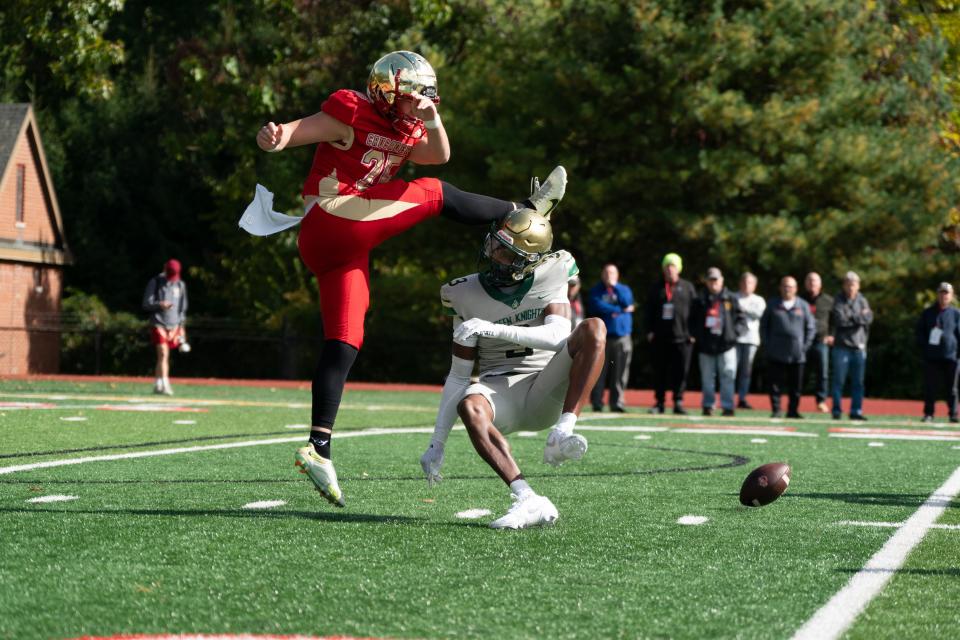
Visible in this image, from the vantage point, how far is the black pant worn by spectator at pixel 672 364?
16.7m

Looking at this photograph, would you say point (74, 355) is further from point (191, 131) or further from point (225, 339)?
point (191, 131)

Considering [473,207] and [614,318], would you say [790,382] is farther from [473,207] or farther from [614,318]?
[473,207]

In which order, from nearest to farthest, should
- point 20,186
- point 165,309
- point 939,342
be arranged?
point 939,342, point 165,309, point 20,186

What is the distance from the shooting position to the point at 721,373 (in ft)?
54.7

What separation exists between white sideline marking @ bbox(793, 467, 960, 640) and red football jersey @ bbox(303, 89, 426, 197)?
2815 millimetres

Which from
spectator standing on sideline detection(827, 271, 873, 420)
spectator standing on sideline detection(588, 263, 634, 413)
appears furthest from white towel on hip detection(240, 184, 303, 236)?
spectator standing on sideline detection(827, 271, 873, 420)

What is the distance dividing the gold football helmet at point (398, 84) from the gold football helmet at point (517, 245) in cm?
68

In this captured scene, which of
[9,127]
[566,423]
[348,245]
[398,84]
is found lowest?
[566,423]

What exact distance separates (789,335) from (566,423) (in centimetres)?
1109

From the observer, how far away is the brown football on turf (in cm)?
675

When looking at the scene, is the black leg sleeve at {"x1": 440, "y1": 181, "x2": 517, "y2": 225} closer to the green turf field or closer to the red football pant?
the red football pant

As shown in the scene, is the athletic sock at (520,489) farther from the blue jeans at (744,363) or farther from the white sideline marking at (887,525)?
the blue jeans at (744,363)

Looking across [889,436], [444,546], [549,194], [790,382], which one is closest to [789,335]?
[790,382]

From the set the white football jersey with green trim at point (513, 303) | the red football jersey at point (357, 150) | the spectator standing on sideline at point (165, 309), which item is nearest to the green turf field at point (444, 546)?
the white football jersey with green trim at point (513, 303)
